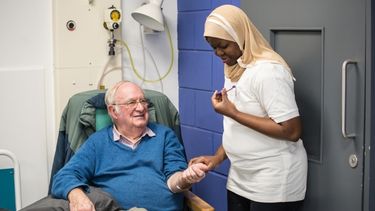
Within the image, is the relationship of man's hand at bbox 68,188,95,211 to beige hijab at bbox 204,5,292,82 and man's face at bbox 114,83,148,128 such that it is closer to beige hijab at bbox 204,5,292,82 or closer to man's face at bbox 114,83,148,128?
man's face at bbox 114,83,148,128

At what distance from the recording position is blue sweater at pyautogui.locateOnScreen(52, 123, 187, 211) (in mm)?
2219

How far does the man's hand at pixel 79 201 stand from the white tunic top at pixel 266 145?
61cm

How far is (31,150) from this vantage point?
277 centimetres

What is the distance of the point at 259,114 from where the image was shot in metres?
1.98

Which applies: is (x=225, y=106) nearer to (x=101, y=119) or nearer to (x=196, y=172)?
(x=196, y=172)

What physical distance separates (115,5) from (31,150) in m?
0.92

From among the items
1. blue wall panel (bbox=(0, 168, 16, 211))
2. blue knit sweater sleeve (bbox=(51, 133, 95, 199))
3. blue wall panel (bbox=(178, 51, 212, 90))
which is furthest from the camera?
blue wall panel (bbox=(178, 51, 212, 90))

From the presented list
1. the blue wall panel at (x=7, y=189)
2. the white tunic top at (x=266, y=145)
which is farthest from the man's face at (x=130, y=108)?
the blue wall panel at (x=7, y=189)

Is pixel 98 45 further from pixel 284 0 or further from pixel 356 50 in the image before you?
pixel 356 50

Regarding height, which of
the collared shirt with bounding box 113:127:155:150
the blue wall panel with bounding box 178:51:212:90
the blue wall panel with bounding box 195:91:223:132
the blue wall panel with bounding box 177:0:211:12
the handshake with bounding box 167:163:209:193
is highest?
the blue wall panel with bounding box 177:0:211:12

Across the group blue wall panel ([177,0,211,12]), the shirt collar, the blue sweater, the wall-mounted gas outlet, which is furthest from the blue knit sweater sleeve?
blue wall panel ([177,0,211,12])

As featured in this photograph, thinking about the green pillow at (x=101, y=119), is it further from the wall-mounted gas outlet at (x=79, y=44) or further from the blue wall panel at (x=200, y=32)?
the blue wall panel at (x=200, y=32)

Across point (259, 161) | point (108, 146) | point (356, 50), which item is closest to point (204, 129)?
point (108, 146)

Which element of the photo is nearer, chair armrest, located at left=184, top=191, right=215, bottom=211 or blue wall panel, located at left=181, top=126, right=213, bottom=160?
chair armrest, located at left=184, top=191, right=215, bottom=211
